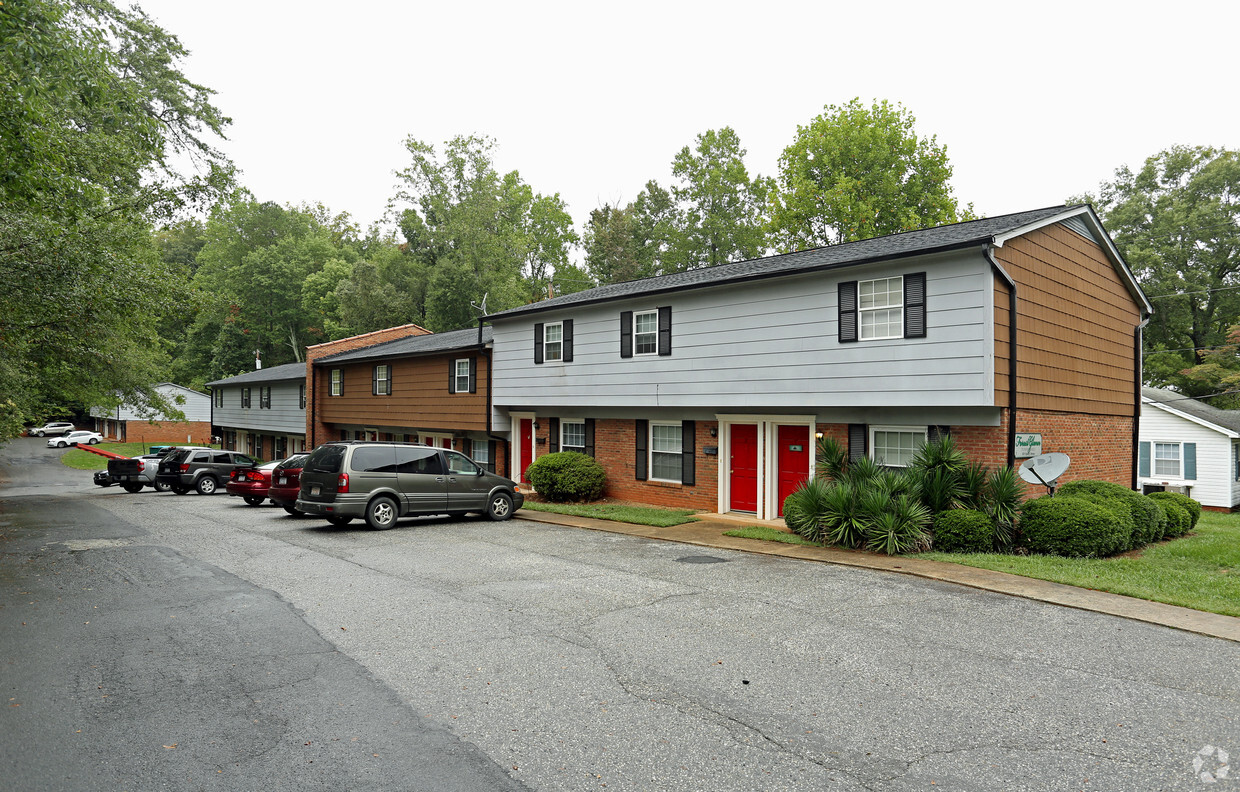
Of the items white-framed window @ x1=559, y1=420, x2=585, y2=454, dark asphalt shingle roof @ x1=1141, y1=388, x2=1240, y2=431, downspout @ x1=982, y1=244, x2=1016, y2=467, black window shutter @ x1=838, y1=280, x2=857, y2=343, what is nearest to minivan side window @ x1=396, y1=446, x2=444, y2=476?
white-framed window @ x1=559, y1=420, x2=585, y2=454

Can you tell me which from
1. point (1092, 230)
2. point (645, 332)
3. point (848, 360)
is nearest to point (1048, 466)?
point (848, 360)

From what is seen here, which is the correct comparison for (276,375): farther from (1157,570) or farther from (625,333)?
(1157,570)

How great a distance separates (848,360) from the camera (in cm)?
1374

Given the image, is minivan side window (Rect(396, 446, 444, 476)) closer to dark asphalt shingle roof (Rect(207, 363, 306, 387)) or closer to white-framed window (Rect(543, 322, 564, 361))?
white-framed window (Rect(543, 322, 564, 361))

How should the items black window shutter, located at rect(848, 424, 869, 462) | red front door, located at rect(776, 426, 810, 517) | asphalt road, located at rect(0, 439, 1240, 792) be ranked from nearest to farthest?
asphalt road, located at rect(0, 439, 1240, 792) → black window shutter, located at rect(848, 424, 869, 462) → red front door, located at rect(776, 426, 810, 517)

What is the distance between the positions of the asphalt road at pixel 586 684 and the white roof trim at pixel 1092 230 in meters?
6.49

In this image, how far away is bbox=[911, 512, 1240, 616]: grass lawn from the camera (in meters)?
8.62

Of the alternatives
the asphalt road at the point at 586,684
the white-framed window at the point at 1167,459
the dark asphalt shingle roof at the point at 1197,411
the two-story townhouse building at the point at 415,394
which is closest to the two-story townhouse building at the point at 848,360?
the two-story townhouse building at the point at 415,394

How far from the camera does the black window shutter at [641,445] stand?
18719 millimetres

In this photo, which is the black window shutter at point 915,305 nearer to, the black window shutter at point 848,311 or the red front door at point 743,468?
the black window shutter at point 848,311

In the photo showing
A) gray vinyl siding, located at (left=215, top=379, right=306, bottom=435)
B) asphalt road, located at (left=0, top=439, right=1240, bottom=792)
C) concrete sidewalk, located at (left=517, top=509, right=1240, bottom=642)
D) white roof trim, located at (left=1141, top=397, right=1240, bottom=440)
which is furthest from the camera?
gray vinyl siding, located at (left=215, top=379, right=306, bottom=435)

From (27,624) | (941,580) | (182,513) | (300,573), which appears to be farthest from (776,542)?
(182,513)

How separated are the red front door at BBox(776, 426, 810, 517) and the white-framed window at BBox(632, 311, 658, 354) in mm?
3764

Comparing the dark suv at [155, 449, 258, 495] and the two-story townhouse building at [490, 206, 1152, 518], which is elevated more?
the two-story townhouse building at [490, 206, 1152, 518]
